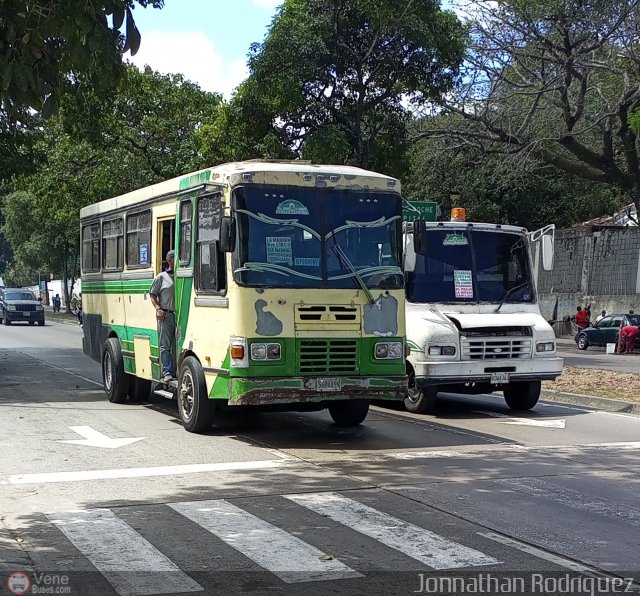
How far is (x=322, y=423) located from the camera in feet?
42.3

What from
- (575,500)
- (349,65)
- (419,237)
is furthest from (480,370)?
(349,65)

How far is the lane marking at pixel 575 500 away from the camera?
25.1 feet

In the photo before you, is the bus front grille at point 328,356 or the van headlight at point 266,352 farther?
the bus front grille at point 328,356

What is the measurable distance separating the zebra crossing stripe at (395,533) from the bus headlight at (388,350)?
297 centimetres

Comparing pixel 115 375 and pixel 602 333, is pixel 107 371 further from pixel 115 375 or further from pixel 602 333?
pixel 602 333

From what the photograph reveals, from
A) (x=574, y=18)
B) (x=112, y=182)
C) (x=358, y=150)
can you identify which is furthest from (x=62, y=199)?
(x=574, y=18)

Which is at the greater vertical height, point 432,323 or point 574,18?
point 574,18

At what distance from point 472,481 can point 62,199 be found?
25.6 m

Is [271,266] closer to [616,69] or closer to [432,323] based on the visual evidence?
[432,323]

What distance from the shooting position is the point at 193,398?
11.4 m

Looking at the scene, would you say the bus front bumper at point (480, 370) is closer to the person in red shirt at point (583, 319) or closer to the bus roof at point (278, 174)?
the bus roof at point (278, 174)

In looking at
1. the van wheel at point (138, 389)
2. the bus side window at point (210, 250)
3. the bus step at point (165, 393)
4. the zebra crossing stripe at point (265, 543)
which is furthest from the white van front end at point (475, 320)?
the zebra crossing stripe at point (265, 543)

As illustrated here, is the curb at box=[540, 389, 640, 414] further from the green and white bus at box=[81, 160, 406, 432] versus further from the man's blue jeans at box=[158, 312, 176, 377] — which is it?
the man's blue jeans at box=[158, 312, 176, 377]

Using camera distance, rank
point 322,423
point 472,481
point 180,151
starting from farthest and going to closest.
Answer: point 180,151
point 322,423
point 472,481
